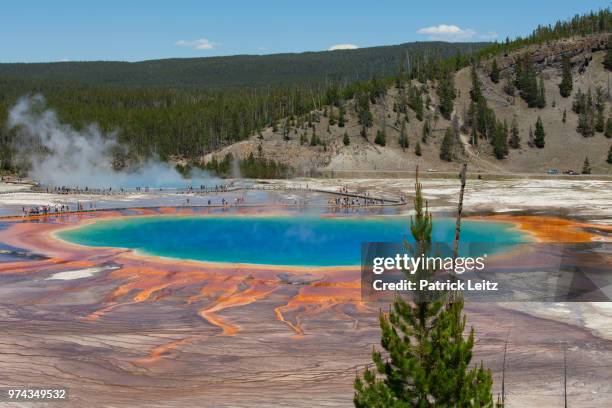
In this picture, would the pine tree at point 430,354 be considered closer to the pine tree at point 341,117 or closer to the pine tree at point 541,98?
the pine tree at point 341,117

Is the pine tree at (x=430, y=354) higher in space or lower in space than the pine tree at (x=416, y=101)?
lower

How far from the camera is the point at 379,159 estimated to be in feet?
356

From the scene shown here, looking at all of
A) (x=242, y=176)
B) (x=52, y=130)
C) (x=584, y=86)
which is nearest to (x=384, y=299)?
(x=242, y=176)

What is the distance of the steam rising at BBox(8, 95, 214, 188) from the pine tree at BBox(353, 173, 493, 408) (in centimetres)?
7911

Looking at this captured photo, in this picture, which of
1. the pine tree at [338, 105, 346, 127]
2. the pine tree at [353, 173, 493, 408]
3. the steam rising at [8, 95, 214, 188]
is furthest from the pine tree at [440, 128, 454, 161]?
the pine tree at [353, 173, 493, 408]

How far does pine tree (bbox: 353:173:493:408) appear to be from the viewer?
10.8 meters

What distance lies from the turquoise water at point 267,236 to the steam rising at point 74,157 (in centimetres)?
3576

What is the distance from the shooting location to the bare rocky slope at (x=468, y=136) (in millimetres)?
108438

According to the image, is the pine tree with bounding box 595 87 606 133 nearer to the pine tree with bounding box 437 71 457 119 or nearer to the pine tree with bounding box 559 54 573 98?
the pine tree with bounding box 559 54 573 98

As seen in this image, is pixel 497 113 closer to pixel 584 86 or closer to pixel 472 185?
pixel 584 86

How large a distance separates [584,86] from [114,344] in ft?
404

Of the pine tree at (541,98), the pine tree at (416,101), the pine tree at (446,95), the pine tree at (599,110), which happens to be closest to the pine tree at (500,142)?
the pine tree at (446,95)

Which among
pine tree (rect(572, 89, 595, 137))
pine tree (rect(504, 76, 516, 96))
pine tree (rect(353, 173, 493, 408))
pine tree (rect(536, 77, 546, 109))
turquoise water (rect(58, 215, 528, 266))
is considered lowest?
turquoise water (rect(58, 215, 528, 266))

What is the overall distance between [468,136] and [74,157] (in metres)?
64.2
